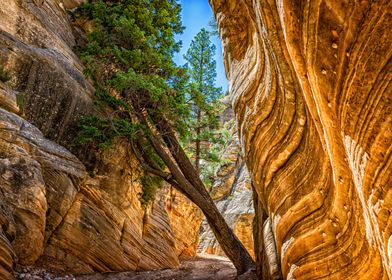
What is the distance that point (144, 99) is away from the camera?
10164mm

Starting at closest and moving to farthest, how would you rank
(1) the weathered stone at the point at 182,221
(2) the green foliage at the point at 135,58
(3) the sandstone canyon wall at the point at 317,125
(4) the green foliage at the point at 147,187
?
(3) the sandstone canyon wall at the point at 317,125 < (2) the green foliage at the point at 135,58 < (4) the green foliage at the point at 147,187 < (1) the weathered stone at the point at 182,221

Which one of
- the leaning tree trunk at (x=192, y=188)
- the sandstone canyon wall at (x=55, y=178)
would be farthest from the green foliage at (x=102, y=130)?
the leaning tree trunk at (x=192, y=188)

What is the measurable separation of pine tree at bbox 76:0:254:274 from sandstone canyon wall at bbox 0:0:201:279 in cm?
74

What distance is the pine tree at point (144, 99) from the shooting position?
912 cm

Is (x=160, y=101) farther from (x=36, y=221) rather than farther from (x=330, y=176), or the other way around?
(x=330, y=176)

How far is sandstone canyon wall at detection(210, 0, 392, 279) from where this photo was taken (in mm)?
2344

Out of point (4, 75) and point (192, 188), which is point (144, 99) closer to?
point (192, 188)

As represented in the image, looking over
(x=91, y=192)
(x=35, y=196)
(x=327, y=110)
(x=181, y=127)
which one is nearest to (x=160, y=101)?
(x=181, y=127)

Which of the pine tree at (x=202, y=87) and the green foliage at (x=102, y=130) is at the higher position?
the pine tree at (x=202, y=87)

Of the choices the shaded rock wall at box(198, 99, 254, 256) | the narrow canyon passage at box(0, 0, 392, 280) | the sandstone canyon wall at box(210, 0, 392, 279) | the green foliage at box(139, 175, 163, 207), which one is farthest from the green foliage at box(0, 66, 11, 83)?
the shaded rock wall at box(198, 99, 254, 256)

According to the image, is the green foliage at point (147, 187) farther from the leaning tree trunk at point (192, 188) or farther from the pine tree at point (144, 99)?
the leaning tree trunk at point (192, 188)

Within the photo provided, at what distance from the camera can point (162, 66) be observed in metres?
10.5

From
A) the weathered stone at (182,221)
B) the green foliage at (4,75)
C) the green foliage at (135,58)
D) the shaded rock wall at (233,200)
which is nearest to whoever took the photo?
the green foliage at (4,75)

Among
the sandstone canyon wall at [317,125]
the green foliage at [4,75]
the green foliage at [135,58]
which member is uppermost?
the green foliage at [135,58]
